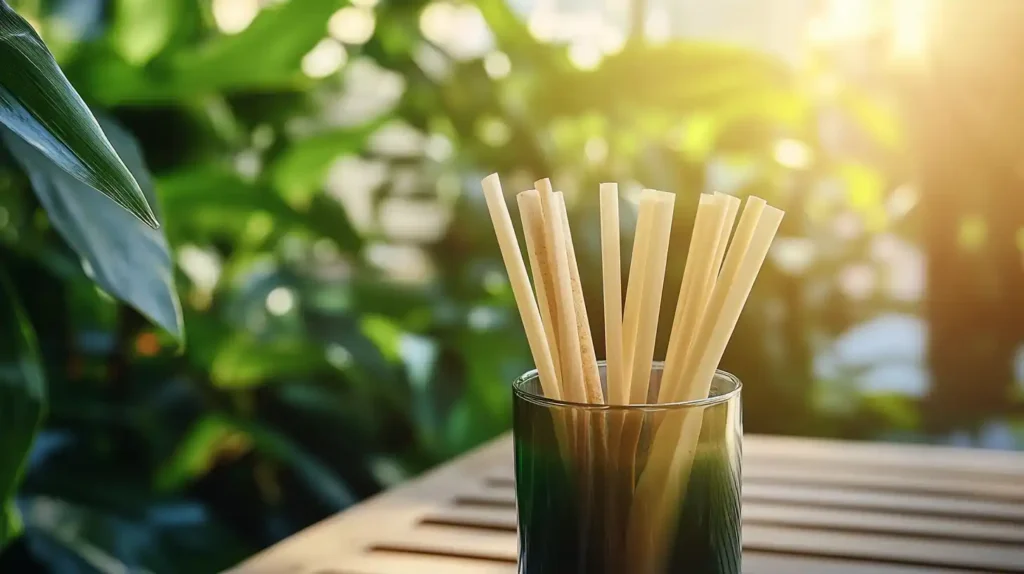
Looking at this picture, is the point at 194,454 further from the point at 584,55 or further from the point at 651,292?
the point at 584,55

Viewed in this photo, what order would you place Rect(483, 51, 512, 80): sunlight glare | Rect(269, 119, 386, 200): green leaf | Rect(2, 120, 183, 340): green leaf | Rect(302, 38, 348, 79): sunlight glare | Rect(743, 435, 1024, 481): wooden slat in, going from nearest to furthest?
Rect(2, 120, 183, 340): green leaf, Rect(743, 435, 1024, 481): wooden slat, Rect(269, 119, 386, 200): green leaf, Rect(302, 38, 348, 79): sunlight glare, Rect(483, 51, 512, 80): sunlight glare

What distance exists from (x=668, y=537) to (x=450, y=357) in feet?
3.12

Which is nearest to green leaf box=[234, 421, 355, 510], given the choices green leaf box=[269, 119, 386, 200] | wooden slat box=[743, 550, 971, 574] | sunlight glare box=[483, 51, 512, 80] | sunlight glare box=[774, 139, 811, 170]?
green leaf box=[269, 119, 386, 200]

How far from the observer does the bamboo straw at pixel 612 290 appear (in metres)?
0.39

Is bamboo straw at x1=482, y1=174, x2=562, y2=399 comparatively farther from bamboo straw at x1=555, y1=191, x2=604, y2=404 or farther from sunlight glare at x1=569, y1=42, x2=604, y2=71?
sunlight glare at x1=569, y1=42, x2=604, y2=71

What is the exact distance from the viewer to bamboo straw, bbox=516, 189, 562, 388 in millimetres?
384

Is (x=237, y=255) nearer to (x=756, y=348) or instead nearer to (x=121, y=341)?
(x=121, y=341)

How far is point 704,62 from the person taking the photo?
1.40m

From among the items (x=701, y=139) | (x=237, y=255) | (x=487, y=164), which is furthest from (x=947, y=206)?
(x=237, y=255)

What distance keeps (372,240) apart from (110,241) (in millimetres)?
732

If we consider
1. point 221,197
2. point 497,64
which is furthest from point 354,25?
point 221,197

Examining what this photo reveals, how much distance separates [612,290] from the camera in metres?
0.39

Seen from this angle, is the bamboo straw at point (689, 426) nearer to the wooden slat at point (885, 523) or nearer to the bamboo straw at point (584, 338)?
the bamboo straw at point (584, 338)

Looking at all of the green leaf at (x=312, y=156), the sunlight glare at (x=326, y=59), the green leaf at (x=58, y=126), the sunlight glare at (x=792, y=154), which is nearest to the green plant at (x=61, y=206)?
the green leaf at (x=58, y=126)
